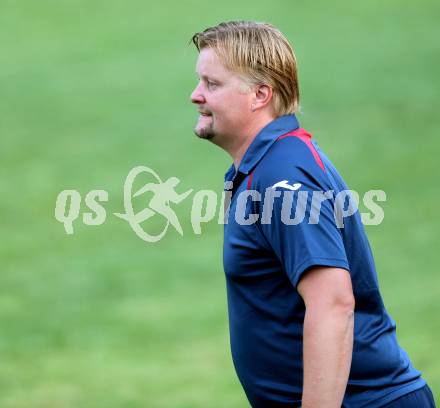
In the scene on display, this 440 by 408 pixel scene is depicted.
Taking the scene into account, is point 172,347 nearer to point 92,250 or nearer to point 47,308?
point 47,308

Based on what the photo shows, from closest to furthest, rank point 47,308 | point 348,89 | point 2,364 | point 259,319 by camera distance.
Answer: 1. point 259,319
2. point 2,364
3. point 47,308
4. point 348,89

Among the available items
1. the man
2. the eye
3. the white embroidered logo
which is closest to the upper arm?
the man

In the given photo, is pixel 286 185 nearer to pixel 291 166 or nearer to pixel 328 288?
pixel 291 166

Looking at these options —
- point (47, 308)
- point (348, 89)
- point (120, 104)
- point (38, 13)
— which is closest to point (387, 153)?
point (348, 89)

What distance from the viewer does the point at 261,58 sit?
3275mm

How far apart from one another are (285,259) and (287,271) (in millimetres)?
33

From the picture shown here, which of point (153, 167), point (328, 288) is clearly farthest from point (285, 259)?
point (153, 167)

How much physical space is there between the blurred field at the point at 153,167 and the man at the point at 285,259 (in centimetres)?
417

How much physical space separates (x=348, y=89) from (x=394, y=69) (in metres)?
1.13

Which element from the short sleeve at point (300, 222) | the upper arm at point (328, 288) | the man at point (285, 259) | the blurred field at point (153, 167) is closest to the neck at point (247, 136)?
the man at point (285, 259)

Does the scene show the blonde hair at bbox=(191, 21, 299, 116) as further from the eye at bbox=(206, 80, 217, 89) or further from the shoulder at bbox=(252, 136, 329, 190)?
the shoulder at bbox=(252, 136, 329, 190)

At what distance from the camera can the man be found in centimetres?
294

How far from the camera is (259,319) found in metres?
3.19

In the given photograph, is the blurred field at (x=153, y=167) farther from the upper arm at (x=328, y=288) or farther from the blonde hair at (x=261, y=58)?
the upper arm at (x=328, y=288)
